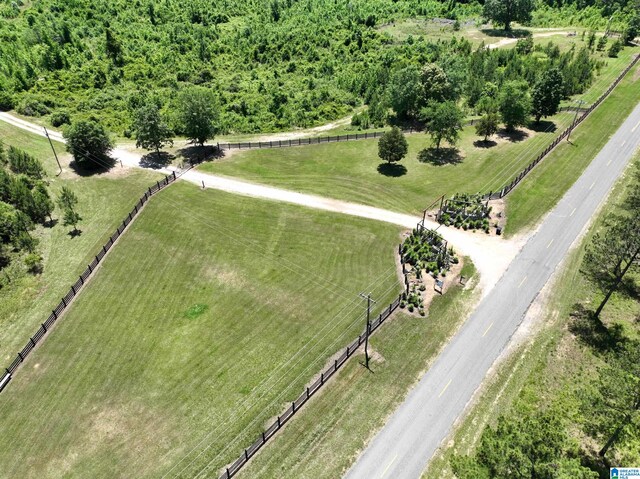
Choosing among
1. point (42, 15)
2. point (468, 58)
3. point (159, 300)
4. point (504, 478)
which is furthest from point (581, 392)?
point (42, 15)

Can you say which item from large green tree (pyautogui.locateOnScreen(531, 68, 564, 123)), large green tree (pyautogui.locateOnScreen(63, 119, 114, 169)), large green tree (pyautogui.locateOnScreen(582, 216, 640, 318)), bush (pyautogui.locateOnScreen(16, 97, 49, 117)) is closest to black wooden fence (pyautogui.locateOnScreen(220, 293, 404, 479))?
large green tree (pyautogui.locateOnScreen(582, 216, 640, 318))

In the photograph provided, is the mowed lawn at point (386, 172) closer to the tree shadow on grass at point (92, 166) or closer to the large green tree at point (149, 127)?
the large green tree at point (149, 127)

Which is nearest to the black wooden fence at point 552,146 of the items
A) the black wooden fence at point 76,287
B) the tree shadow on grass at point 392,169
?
the tree shadow on grass at point 392,169

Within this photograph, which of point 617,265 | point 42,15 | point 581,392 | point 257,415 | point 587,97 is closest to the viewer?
point 581,392

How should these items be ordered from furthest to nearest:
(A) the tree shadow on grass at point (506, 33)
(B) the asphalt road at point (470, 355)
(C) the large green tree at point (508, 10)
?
(A) the tree shadow on grass at point (506, 33)
(C) the large green tree at point (508, 10)
(B) the asphalt road at point (470, 355)

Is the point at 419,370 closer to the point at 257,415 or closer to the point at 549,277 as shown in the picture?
the point at 257,415

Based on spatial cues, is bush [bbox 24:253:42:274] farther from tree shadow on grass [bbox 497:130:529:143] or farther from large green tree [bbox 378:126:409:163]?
tree shadow on grass [bbox 497:130:529:143]

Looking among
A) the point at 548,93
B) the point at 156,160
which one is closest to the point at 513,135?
the point at 548,93

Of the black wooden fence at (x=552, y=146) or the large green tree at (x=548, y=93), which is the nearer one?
the black wooden fence at (x=552, y=146)
